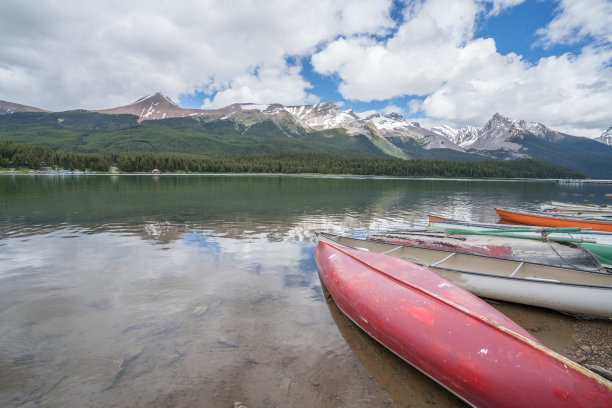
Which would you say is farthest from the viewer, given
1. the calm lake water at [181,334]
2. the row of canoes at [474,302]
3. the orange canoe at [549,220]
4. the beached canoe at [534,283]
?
the orange canoe at [549,220]

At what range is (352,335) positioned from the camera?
28.7ft

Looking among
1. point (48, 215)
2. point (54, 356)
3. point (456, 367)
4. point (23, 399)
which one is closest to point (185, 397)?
point (23, 399)

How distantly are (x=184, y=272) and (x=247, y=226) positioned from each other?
450 inches

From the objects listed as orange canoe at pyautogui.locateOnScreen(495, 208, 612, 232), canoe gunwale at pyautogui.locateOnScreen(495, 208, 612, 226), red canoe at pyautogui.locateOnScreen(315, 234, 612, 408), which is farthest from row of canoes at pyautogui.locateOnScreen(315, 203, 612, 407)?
canoe gunwale at pyautogui.locateOnScreen(495, 208, 612, 226)

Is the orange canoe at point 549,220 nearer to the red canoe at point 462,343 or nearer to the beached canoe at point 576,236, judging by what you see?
the beached canoe at point 576,236

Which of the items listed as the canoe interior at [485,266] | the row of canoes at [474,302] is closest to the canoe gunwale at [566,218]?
the row of canoes at [474,302]

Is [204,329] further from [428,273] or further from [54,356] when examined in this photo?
[428,273]

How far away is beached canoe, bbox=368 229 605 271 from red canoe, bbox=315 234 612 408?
4.78 meters

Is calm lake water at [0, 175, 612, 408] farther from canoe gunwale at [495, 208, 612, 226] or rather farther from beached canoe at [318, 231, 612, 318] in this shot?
canoe gunwale at [495, 208, 612, 226]

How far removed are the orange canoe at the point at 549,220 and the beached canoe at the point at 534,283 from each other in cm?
1618

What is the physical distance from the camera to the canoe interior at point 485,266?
984 cm

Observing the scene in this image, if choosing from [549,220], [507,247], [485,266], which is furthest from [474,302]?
[549,220]

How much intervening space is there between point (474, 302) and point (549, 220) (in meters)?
25.3

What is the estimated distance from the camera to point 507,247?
13.1 m
